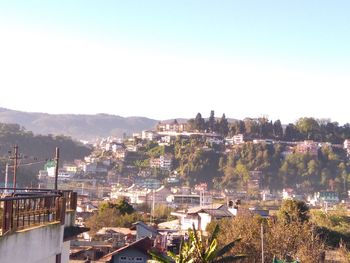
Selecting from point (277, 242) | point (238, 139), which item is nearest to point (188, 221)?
point (277, 242)

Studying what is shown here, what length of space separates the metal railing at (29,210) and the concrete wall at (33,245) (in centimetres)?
11

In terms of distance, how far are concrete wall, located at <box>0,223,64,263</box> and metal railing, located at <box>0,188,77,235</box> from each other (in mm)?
108

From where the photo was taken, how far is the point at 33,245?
7324mm

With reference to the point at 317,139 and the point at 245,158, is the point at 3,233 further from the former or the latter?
the point at 317,139

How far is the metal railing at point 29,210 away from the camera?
6.80m

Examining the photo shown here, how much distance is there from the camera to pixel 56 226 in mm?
8219

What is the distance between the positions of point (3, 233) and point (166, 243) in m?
22.2

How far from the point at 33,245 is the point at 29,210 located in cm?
53

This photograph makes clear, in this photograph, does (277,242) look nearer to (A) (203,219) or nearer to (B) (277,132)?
(A) (203,219)

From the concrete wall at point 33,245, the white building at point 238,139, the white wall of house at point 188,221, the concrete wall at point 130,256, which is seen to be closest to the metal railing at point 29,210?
the concrete wall at point 33,245

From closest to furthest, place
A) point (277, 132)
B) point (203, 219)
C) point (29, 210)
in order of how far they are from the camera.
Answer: point (29, 210) → point (203, 219) → point (277, 132)

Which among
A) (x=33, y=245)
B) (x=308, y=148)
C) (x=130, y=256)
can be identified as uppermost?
(x=308, y=148)

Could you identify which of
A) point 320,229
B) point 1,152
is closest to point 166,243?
point 320,229

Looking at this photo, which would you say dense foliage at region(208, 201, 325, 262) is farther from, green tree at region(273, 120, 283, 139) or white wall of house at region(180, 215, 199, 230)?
green tree at region(273, 120, 283, 139)
